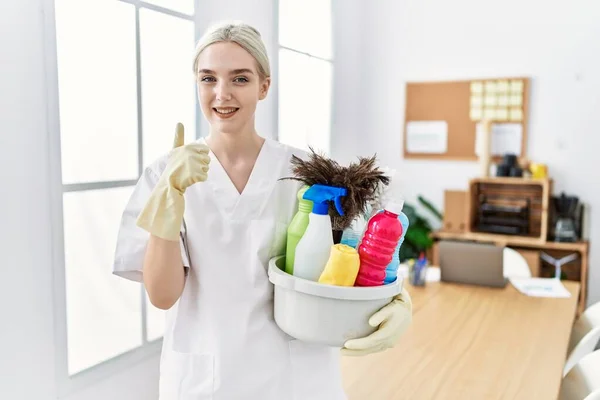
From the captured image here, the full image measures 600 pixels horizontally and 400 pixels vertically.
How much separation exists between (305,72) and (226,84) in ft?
8.68

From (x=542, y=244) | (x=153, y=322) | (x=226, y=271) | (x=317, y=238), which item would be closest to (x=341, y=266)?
(x=317, y=238)

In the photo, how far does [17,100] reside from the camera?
1571 mm

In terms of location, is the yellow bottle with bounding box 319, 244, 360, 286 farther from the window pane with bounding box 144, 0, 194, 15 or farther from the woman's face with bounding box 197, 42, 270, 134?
the window pane with bounding box 144, 0, 194, 15

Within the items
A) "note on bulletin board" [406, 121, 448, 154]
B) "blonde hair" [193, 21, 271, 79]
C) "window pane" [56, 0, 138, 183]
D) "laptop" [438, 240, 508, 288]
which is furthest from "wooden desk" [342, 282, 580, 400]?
"note on bulletin board" [406, 121, 448, 154]

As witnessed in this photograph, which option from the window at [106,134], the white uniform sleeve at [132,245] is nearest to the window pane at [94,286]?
the window at [106,134]

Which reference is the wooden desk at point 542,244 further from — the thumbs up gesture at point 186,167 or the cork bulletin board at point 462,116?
the thumbs up gesture at point 186,167

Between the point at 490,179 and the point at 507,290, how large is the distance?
4.57ft

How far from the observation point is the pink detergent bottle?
0.99 meters

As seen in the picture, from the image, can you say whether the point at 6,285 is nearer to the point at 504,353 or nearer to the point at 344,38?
the point at 504,353

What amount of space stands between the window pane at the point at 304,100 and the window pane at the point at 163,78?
0.94 m

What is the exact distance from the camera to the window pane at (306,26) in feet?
10.7

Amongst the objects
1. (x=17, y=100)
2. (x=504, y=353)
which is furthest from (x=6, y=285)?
(x=504, y=353)

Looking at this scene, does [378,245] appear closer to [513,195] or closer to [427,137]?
[513,195]

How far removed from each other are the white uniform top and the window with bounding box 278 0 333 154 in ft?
7.21
